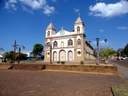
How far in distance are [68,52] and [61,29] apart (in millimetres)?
9864

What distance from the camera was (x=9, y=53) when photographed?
8838 centimetres

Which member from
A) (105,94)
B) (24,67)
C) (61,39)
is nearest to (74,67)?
(24,67)

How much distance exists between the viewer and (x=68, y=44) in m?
63.7

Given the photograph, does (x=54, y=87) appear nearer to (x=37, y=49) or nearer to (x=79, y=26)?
(x=79, y=26)

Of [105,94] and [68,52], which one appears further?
[68,52]

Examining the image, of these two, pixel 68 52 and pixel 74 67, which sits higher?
pixel 68 52

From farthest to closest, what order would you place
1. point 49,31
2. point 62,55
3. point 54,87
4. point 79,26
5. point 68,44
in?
point 49,31
point 62,55
point 68,44
point 79,26
point 54,87

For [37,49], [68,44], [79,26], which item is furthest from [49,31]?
[37,49]

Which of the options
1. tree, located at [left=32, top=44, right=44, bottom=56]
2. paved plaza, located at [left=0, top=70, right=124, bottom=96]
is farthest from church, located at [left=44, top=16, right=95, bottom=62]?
paved plaza, located at [left=0, top=70, right=124, bottom=96]

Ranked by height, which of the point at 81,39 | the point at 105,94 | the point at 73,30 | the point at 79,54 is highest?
the point at 73,30

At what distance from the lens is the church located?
60.8 metres

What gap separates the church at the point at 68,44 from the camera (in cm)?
6078

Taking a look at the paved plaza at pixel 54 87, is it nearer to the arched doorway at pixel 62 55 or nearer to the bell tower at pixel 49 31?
the arched doorway at pixel 62 55

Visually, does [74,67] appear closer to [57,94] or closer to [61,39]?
[57,94]
